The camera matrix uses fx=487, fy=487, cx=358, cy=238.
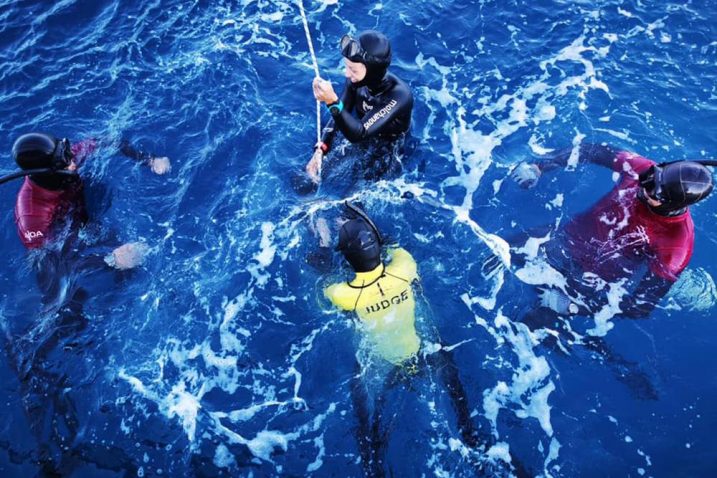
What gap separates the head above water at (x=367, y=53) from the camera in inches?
223

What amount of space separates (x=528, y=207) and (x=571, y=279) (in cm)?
129

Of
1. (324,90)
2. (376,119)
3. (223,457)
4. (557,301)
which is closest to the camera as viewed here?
(223,457)

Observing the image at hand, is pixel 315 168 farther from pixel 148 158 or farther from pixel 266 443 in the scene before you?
pixel 266 443

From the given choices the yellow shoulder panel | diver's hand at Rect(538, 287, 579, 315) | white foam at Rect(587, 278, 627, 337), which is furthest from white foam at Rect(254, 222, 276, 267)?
white foam at Rect(587, 278, 627, 337)

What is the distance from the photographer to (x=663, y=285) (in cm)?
524

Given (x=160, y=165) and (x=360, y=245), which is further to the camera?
(x=160, y=165)

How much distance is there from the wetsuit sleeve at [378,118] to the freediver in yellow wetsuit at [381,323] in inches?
51.2

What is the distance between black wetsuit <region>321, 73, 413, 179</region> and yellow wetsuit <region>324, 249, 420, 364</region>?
177 centimetres

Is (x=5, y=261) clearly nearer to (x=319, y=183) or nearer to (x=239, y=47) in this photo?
(x=319, y=183)

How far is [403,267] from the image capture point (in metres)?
5.16

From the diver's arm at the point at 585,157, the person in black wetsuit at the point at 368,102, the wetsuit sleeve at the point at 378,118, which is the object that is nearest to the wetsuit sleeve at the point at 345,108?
the person in black wetsuit at the point at 368,102

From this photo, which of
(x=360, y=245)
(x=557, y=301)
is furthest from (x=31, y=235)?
(x=557, y=301)

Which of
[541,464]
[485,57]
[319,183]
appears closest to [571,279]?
[541,464]

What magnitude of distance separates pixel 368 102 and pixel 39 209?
443cm
